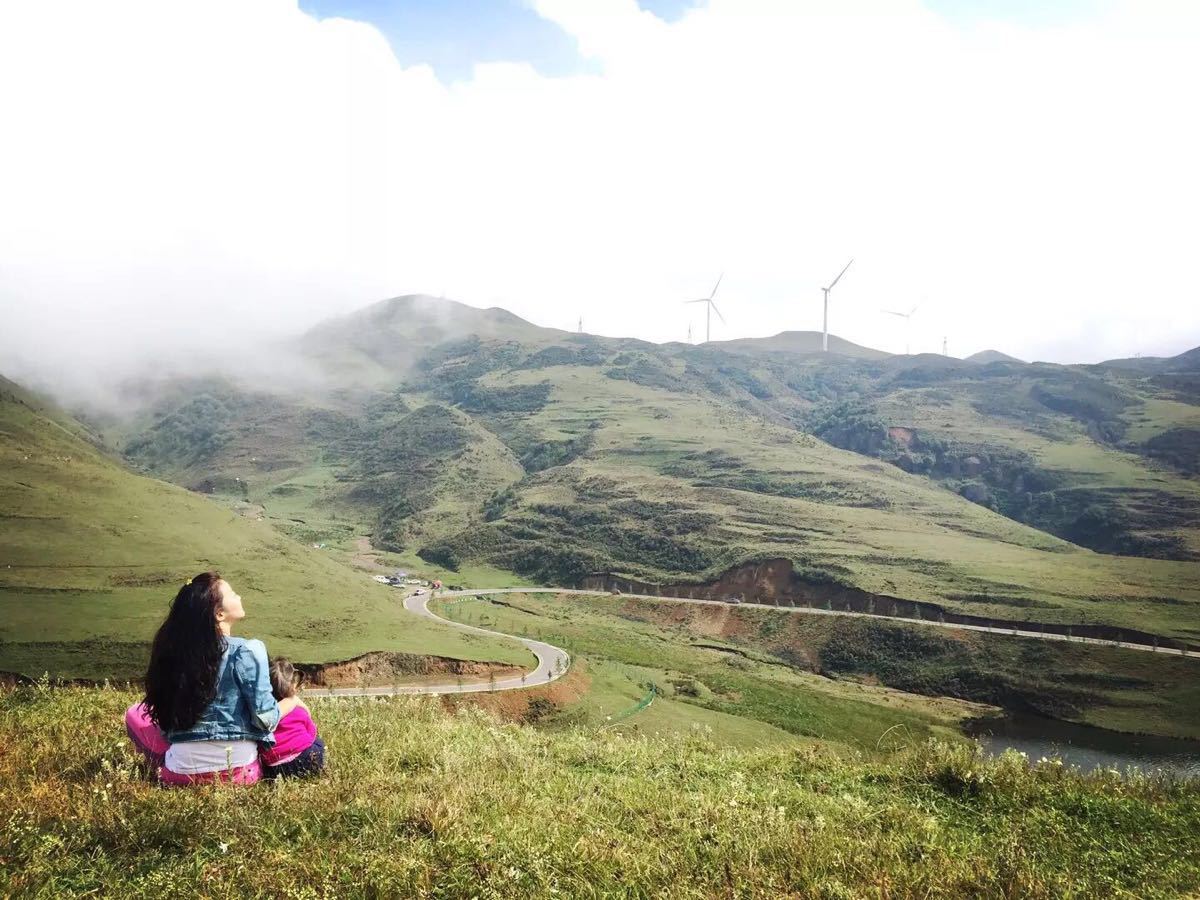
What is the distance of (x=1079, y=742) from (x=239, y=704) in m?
71.2

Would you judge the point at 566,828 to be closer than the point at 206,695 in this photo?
Yes

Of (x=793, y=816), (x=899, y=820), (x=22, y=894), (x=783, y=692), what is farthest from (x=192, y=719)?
(x=783, y=692)

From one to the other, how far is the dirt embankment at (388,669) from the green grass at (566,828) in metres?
38.0

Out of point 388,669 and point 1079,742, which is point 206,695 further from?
point 1079,742

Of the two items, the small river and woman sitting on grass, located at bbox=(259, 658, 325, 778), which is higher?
woman sitting on grass, located at bbox=(259, 658, 325, 778)

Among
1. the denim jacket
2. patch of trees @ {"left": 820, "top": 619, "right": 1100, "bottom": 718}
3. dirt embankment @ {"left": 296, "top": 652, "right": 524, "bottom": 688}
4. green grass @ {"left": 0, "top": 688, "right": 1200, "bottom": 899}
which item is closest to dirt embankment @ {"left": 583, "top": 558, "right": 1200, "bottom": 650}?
patch of trees @ {"left": 820, "top": 619, "right": 1100, "bottom": 718}

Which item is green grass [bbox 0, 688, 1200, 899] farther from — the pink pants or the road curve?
the road curve

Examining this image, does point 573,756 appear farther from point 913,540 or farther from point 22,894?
point 913,540

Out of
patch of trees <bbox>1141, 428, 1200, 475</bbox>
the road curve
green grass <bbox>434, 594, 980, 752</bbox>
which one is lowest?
green grass <bbox>434, 594, 980, 752</bbox>

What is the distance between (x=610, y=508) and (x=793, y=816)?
122347 mm

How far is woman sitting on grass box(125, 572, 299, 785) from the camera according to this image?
6277mm

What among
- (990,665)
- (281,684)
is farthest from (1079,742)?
(281,684)

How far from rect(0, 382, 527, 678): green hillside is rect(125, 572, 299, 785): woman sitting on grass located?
38962mm

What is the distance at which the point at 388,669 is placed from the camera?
1854 inches
